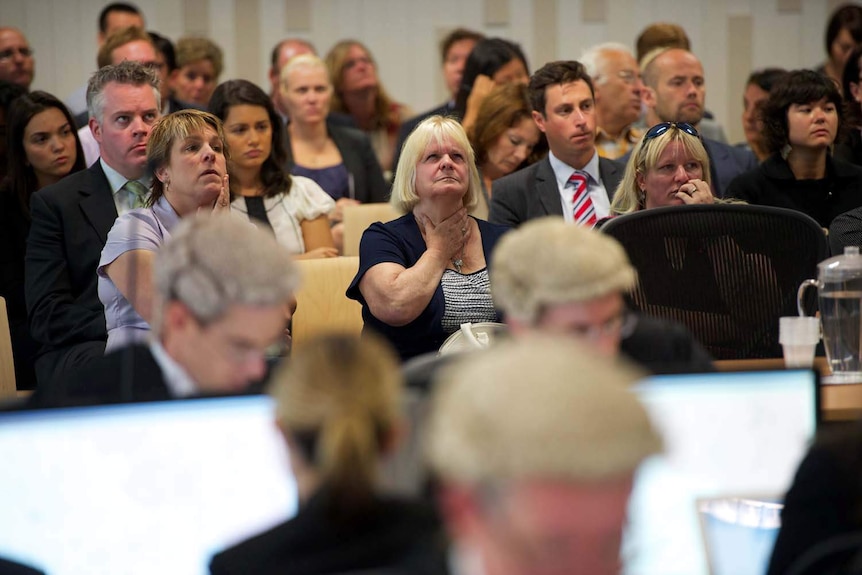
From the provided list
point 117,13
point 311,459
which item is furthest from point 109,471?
point 117,13

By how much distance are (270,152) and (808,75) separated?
2036mm

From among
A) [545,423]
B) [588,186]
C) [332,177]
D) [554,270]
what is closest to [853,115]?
[588,186]

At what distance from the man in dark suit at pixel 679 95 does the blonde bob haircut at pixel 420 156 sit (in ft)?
5.40

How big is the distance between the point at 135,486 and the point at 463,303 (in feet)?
6.19

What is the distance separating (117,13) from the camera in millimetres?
6168

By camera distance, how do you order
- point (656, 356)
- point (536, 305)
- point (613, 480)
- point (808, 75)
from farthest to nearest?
point (808, 75), point (656, 356), point (536, 305), point (613, 480)

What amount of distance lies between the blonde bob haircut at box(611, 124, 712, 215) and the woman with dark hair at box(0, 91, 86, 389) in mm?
1985

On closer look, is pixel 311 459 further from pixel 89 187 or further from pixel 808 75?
pixel 808 75

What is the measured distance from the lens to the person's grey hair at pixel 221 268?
4.99ft

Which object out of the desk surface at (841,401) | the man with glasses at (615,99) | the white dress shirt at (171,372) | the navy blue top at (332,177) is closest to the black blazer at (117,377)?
the white dress shirt at (171,372)

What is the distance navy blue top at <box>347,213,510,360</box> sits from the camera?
3.17 metres

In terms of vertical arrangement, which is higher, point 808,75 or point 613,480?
point 808,75

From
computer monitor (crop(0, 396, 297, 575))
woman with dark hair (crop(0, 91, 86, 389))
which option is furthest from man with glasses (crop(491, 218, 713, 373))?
woman with dark hair (crop(0, 91, 86, 389))

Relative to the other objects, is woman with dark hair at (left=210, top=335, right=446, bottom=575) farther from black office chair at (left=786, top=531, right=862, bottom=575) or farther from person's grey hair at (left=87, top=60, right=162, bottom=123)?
person's grey hair at (left=87, top=60, right=162, bottom=123)
